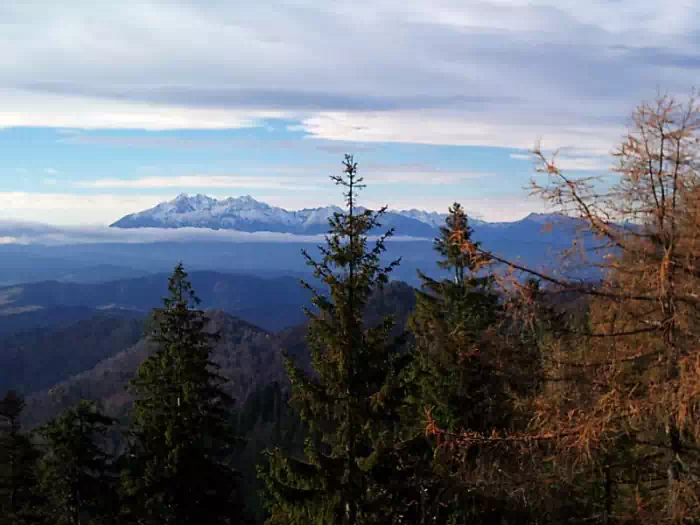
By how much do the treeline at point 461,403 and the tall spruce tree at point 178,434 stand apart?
58 mm

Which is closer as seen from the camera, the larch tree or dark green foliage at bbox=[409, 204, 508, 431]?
the larch tree

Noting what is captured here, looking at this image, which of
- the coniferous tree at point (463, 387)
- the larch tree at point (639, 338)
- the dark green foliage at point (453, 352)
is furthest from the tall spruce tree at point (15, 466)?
the larch tree at point (639, 338)

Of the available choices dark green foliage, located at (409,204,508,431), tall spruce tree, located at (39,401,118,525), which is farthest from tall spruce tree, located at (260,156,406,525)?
tall spruce tree, located at (39,401,118,525)

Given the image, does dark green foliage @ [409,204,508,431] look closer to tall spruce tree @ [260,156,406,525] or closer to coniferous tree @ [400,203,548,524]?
coniferous tree @ [400,203,548,524]

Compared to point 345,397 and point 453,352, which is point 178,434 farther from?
point 453,352

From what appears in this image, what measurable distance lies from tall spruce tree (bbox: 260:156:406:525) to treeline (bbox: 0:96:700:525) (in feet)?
0.13

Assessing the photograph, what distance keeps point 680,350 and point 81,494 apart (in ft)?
61.5

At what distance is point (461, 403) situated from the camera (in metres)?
16.7

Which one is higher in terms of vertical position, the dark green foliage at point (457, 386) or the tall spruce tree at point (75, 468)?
the dark green foliage at point (457, 386)

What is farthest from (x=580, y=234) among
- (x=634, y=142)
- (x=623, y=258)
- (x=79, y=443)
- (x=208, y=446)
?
(x=79, y=443)

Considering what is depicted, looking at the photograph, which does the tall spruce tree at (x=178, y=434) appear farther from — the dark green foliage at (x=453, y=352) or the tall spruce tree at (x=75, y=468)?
the dark green foliage at (x=453, y=352)

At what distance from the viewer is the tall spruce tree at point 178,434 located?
18641mm

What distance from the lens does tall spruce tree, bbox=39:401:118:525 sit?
20172mm

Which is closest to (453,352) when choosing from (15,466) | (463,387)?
(463,387)
